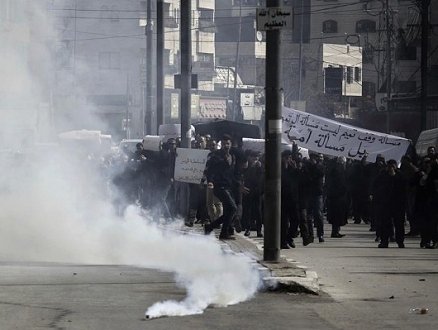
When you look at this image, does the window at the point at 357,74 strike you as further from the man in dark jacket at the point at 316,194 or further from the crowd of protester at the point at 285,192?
the man in dark jacket at the point at 316,194

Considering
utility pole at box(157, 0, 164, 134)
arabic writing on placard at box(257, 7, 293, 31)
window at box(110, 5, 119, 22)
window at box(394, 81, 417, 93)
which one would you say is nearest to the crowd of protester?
utility pole at box(157, 0, 164, 134)

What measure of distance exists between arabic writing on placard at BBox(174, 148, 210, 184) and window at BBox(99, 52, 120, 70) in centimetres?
250

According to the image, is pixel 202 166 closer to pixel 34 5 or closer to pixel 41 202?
pixel 41 202

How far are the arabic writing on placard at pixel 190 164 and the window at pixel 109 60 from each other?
250 centimetres

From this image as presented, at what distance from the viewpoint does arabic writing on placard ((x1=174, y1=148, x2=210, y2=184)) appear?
23969mm

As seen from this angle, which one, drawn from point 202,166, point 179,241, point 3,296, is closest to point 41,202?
point 179,241

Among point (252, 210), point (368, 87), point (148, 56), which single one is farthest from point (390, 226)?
point (368, 87)

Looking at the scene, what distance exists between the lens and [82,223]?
18.4 metres

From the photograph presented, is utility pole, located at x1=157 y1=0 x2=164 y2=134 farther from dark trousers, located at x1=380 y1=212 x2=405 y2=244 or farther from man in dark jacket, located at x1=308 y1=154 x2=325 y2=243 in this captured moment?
dark trousers, located at x1=380 y1=212 x2=405 y2=244

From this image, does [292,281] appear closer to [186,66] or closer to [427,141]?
[186,66]

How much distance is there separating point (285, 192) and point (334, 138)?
880cm

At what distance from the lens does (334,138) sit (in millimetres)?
27281

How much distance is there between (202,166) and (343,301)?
1231 centimetres

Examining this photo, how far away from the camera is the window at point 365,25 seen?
8269 cm
